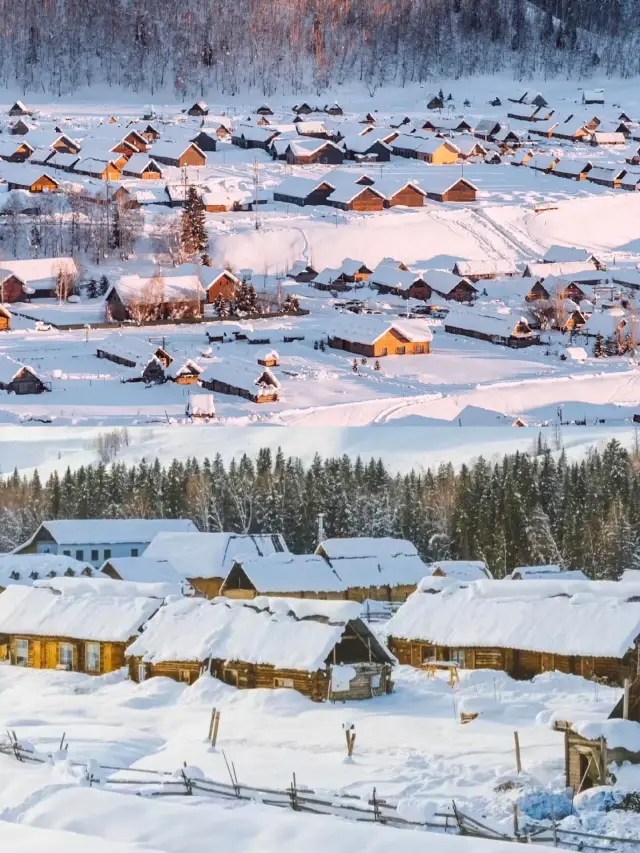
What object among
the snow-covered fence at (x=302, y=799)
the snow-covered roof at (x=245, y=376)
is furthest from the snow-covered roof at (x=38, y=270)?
the snow-covered fence at (x=302, y=799)

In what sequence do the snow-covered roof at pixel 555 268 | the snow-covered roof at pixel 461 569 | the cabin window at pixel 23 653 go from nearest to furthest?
1. the cabin window at pixel 23 653
2. the snow-covered roof at pixel 461 569
3. the snow-covered roof at pixel 555 268

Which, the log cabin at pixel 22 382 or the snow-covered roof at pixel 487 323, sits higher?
the snow-covered roof at pixel 487 323

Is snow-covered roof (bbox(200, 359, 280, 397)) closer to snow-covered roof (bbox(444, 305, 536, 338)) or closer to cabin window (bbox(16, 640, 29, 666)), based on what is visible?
snow-covered roof (bbox(444, 305, 536, 338))

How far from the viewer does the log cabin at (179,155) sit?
50094 millimetres

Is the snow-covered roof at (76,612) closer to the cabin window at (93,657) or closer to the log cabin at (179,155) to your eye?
the cabin window at (93,657)

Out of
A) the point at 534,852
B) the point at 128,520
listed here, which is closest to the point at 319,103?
the point at 128,520

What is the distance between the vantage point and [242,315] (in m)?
32.2

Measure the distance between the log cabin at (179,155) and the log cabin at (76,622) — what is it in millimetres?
32785

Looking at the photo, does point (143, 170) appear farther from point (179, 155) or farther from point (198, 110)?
point (198, 110)

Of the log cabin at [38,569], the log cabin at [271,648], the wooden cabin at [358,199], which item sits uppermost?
the wooden cabin at [358,199]

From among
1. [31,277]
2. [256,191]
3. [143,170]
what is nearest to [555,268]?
[256,191]

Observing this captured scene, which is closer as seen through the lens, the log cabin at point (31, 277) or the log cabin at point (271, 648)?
the log cabin at point (271, 648)

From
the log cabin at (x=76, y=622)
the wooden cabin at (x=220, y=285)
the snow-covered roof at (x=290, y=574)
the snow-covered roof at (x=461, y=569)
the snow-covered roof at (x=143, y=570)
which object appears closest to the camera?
the log cabin at (x=76, y=622)

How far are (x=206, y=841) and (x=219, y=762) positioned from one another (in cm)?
393
